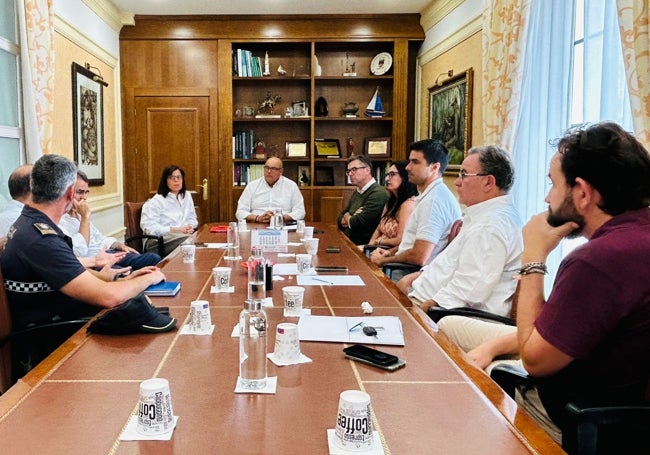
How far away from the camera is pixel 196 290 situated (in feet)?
6.98

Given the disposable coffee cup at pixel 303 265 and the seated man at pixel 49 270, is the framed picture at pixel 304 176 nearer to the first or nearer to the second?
the disposable coffee cup at pixel 303 265

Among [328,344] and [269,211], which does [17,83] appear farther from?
[328,344]

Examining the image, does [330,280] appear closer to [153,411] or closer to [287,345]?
[287,345]

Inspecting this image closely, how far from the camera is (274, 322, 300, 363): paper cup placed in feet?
4.40

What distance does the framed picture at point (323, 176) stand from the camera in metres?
6.39

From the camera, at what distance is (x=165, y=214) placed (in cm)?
512

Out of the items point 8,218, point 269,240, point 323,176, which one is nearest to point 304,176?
point 323,176

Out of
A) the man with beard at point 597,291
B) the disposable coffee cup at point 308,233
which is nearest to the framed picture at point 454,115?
the disposable coffee cup at point 308,233

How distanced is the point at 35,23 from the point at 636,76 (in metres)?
3.56

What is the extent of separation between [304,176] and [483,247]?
4.22 meters

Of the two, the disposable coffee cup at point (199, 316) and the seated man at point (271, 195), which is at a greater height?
the seated man at point (271, 195)

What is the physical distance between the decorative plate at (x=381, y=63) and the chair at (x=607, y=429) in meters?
5.29

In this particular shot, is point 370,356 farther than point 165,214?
No

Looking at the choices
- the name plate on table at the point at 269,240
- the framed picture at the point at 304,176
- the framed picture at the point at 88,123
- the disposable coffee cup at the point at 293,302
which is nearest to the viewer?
the disposable coffee cup at the point at 293,302
